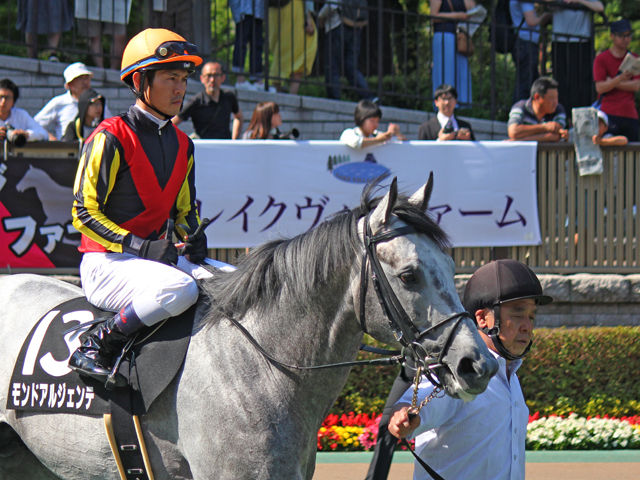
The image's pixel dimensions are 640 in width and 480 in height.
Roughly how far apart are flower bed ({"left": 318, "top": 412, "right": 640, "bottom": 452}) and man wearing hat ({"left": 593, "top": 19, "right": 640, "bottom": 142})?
399 centimetres

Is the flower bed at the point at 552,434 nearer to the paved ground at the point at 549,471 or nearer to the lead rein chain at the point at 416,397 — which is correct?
the paved ground at the point at 549,471

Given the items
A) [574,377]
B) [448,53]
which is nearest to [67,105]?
[448,53]

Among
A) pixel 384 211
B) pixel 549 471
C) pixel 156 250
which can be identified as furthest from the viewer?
pixel 549 471

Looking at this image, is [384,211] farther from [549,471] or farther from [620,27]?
[620,27]

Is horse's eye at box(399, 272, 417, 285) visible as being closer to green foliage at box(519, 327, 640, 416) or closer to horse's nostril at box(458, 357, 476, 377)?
horse's nostril at box(458, 357, 476, 377)

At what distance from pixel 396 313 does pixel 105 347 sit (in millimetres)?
1279

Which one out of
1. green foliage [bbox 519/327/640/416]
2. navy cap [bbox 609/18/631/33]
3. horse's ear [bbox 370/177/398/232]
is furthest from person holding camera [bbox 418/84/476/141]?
horse's ear [bbox 370/177/398/232]

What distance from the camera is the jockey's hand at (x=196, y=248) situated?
15.0 ft

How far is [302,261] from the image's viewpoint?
13.2 ft

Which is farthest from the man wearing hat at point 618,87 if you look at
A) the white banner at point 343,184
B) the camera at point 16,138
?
the camera at point 16,138

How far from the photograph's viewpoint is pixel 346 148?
32.2 ft

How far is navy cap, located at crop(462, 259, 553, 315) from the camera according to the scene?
4.14 meters

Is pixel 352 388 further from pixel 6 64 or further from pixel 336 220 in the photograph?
pixel 6 64

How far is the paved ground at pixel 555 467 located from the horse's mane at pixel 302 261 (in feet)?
11.3
